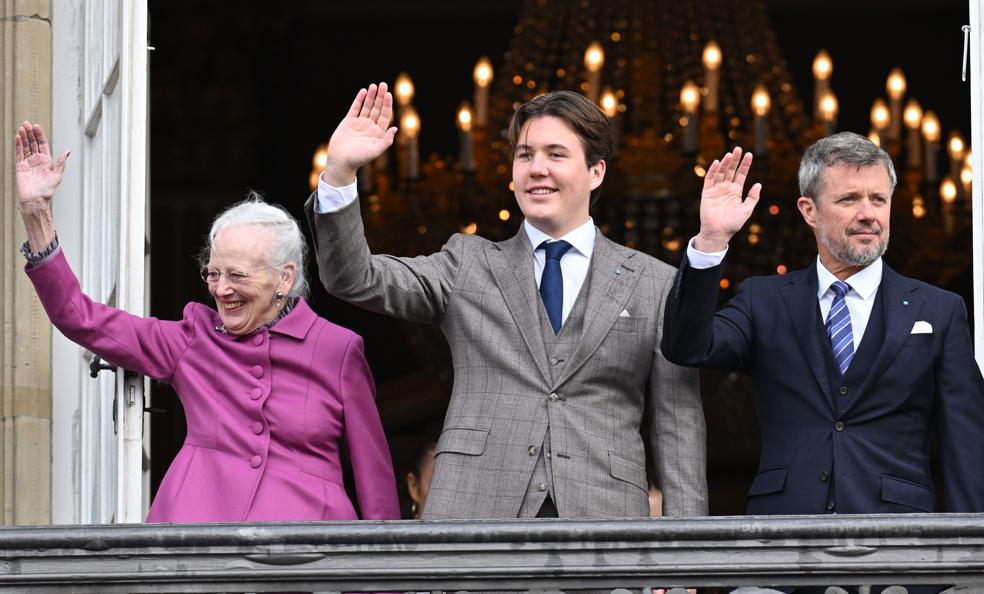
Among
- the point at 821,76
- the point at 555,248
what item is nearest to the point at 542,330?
the point at 555,248

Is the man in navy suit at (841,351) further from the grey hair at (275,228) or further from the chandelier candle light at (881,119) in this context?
the chandelier candle light at (881,119)

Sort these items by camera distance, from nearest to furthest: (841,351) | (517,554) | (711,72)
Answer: (517,554) → (841,351) → (711,72)

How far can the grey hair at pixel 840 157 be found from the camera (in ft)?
16.1

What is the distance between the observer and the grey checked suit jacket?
15.5 ft

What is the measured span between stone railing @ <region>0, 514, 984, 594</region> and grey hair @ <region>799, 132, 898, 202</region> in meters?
0.94

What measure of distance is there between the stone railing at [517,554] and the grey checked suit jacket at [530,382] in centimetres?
33

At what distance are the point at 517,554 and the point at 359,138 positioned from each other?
103 cm

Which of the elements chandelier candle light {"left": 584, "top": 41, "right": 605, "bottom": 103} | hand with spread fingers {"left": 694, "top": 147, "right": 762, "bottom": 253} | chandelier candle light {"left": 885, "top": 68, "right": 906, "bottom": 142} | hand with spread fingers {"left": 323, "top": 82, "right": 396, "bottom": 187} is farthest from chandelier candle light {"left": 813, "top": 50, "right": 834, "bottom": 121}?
hand with spread fingers {"left": 323, "top": 82, "right": 396, "bottom": 187}

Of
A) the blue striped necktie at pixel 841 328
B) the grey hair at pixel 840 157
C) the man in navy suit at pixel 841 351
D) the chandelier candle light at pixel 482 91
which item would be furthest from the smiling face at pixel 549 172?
the chandelier candle light at pixel 482 91

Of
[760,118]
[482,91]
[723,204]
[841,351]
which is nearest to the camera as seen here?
[723,204]

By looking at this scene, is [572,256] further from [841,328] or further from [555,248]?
[841,328]

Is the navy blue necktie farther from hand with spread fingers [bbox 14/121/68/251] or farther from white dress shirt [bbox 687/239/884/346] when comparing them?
hand with spread fingers [bbox 14/121/68/251]

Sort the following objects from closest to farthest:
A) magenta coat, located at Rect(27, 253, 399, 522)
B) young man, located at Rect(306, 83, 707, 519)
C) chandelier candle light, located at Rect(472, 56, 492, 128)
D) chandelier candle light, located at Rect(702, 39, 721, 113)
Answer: young man, located at Rect(306, 83, 707, 519) < magenta coat, located at Rect(27, 253, 399, 522) < chandelier candle light, located at Rect(702, 39, 721, 113) < chandelier candle light, located at Rect(472, 56, 492, 128)

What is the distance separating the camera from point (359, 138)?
4.70 metres
